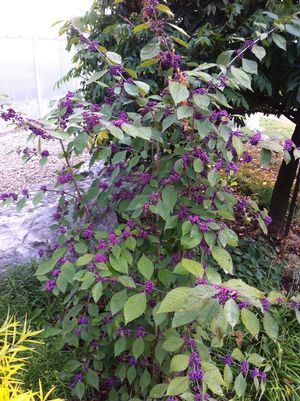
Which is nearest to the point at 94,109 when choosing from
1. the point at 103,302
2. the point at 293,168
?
the point at 103,302

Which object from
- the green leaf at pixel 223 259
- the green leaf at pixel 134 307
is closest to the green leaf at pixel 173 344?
the green leaf at pixel 134 307

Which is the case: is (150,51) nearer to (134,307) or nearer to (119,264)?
(119,264)

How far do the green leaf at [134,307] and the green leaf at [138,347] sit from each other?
10.8 inches

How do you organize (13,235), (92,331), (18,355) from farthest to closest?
(13,235) → (18,355) → (92,331)

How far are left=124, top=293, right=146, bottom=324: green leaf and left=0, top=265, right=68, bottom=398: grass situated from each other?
2.73 ft

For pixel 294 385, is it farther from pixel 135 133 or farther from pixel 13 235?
pixel 13 235

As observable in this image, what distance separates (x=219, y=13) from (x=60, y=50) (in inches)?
309

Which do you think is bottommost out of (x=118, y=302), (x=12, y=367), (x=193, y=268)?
(x=12, y=367)

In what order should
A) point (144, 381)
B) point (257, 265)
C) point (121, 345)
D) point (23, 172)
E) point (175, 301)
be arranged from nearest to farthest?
point (175, 301) → point (121, 345) → point (144, 381) → point (257, 265) → point (23, 172)

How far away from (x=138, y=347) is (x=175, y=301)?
498 millimetres

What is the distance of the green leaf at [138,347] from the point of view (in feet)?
4.49

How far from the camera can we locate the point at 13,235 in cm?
283

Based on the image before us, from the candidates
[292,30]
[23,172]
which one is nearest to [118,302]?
[292,30]

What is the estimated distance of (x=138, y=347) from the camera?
4.52 ft
